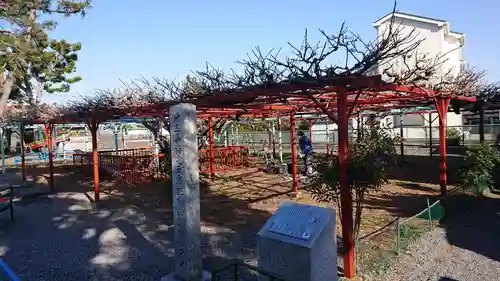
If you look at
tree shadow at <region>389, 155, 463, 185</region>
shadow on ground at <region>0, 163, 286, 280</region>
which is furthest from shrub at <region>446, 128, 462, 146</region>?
shadow on ground at <region>0, 163, 286, 280</region>

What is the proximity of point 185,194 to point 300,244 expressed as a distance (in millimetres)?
1626

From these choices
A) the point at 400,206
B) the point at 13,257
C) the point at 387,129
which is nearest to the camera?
the point at 387,129

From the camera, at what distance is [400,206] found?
346 inches

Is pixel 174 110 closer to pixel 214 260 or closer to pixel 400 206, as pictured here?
pixel 214 260

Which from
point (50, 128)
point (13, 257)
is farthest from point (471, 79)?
point (50, 128)

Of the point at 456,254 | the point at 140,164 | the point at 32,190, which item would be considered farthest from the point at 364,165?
the point at 32,190

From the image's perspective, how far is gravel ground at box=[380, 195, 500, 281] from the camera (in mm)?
5039

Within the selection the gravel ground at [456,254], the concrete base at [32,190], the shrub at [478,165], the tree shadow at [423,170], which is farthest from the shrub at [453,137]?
the concrete base at [32,190]

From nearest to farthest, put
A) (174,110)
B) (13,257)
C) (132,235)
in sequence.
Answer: (174,110) < (13,257) < (132,235)

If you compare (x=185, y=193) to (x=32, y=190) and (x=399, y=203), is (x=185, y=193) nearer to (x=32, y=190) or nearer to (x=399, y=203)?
(x=399, y=203)

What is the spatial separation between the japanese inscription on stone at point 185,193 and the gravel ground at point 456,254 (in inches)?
99.3

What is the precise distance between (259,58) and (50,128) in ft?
34.9

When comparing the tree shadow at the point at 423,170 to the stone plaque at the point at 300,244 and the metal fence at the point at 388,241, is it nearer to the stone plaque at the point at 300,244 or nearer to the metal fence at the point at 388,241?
the metal fence at the point at 388,241

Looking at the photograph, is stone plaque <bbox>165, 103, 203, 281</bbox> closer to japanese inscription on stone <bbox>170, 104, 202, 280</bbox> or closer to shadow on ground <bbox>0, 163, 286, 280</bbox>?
japanese inscription on stone <bbox>170, 104, 202, 280</bbox>
